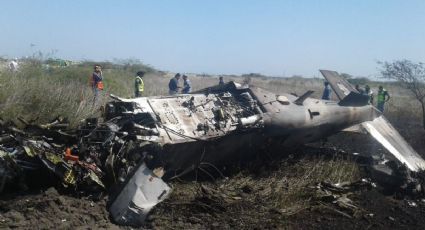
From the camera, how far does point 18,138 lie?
6.50 m

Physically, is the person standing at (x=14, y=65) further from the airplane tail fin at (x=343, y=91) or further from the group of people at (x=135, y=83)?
the airplane tail fin at (x=343, y=91)

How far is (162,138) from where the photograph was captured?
291 inches

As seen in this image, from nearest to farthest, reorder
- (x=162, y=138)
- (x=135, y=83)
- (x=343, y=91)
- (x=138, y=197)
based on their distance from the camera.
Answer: (x=138, y=197)
(x=162, y=138)
(x=343, y=91)
(x=135, y=83)

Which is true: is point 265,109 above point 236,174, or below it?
above

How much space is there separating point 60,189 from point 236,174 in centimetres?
380

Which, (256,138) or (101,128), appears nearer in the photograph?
(101,128)

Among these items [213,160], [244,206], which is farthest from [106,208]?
[213,160]

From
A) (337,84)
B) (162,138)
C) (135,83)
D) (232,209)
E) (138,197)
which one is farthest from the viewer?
(135,83)

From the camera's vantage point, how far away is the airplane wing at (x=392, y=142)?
10742 millimetres

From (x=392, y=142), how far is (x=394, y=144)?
84 mm

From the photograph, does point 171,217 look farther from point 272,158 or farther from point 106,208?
point 272,158

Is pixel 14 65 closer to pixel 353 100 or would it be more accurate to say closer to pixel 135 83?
pixel 135 83

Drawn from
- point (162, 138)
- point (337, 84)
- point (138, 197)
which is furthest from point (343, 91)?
point (138, 197)

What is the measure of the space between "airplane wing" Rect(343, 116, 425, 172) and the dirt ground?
77.4 inches
